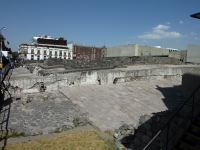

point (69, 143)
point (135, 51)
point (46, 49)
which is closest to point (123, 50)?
point (135, 51)

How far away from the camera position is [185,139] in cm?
833

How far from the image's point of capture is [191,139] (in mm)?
8156

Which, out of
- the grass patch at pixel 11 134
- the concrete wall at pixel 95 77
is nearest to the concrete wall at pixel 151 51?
the concrete wall at pixel 95 77

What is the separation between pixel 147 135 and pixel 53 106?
6.21 m

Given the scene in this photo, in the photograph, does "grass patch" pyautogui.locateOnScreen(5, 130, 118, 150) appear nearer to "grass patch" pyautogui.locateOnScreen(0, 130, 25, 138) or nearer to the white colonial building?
"grass patch" pyautogui.locateOnScreen(0, 130, 25, 138)

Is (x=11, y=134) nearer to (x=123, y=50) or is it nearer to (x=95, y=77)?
(x=95, y=77)

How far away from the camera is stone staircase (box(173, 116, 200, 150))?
7.89m

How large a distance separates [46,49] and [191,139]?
87.3 meters

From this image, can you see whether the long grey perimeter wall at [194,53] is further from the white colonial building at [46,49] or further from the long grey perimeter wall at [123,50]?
the white colonial building at [46,49]

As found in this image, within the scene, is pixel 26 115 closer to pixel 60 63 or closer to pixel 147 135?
pixel 147 135

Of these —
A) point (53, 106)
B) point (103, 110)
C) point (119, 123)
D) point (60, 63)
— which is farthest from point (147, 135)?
point (60, 63)

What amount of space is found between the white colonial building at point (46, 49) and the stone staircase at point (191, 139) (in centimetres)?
8390

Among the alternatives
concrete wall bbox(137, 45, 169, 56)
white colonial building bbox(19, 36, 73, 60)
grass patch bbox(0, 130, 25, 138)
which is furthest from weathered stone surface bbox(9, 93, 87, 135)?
white colonial building bbox(19, 36, 73, 60)

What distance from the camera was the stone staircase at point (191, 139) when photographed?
311 inches
